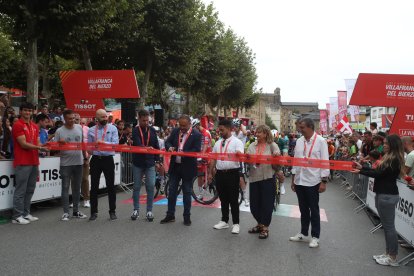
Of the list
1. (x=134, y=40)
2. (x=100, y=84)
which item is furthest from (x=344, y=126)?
(x=100, y=84)

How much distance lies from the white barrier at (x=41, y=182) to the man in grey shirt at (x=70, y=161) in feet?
3.08

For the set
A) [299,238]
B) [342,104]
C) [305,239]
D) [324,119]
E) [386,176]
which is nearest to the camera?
[386,176]

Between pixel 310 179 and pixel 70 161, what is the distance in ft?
14.1

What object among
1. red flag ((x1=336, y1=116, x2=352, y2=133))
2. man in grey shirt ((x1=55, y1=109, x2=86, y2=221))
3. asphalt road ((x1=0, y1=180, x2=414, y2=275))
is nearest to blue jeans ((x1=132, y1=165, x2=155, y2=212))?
asphalt road ((x1=0, y1=180, x2=414, y2=275))

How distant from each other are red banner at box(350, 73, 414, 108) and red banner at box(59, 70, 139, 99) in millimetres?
6042

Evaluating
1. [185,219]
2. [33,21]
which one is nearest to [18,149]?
[185,219]

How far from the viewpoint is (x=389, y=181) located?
18.0ft

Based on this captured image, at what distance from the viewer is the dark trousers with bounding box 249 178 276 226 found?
6.86 meters

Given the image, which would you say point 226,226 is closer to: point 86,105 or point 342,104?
point 86,105

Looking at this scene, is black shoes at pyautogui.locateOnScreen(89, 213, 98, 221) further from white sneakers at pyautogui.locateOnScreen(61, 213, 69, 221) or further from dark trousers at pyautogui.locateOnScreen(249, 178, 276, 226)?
dark trousers at pyautogui.locateOnScreen(249, 178, 276, 226)

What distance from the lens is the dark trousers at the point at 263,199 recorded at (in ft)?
22.5

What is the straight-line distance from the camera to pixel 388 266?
5562mm

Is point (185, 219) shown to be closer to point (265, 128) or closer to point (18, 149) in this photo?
point (265, 128)

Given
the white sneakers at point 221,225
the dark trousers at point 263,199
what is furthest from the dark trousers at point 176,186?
the dark trousers at point 263,199
